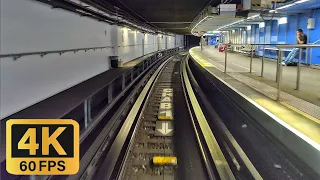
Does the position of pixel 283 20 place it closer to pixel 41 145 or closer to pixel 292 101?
pixel 292 101

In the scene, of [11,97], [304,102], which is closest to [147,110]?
[11,97]

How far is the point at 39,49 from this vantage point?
662 centimetres

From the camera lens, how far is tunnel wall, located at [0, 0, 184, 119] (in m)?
5.43

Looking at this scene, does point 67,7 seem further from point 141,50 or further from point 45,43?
point 141,50

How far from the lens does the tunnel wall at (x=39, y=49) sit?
5.43m

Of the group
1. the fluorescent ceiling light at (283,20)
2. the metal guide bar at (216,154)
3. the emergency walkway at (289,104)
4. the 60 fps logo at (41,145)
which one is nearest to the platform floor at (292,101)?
the emergency walkway at (289,104)

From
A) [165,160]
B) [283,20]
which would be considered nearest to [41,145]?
[165,160]

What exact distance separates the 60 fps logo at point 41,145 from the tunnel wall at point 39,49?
12.9ft

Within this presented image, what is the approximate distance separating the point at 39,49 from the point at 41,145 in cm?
546

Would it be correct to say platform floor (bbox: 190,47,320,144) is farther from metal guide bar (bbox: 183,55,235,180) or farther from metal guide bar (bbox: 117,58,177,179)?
metal guide bar (bbox: 117,58,177,179)

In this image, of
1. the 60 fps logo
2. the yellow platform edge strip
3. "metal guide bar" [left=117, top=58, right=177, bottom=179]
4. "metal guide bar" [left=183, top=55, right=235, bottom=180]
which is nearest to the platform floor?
"metal guide bar" [left=183, top=55, right=235, bottom=180]

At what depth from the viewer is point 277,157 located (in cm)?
435

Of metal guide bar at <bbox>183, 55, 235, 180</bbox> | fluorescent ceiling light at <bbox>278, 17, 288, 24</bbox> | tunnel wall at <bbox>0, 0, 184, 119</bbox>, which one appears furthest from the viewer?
fluorescent ceiling light at <bbox>278, 17, 288, 24</bbox>

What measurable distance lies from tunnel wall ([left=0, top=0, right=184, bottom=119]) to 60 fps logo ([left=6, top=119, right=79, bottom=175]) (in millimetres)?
3924
